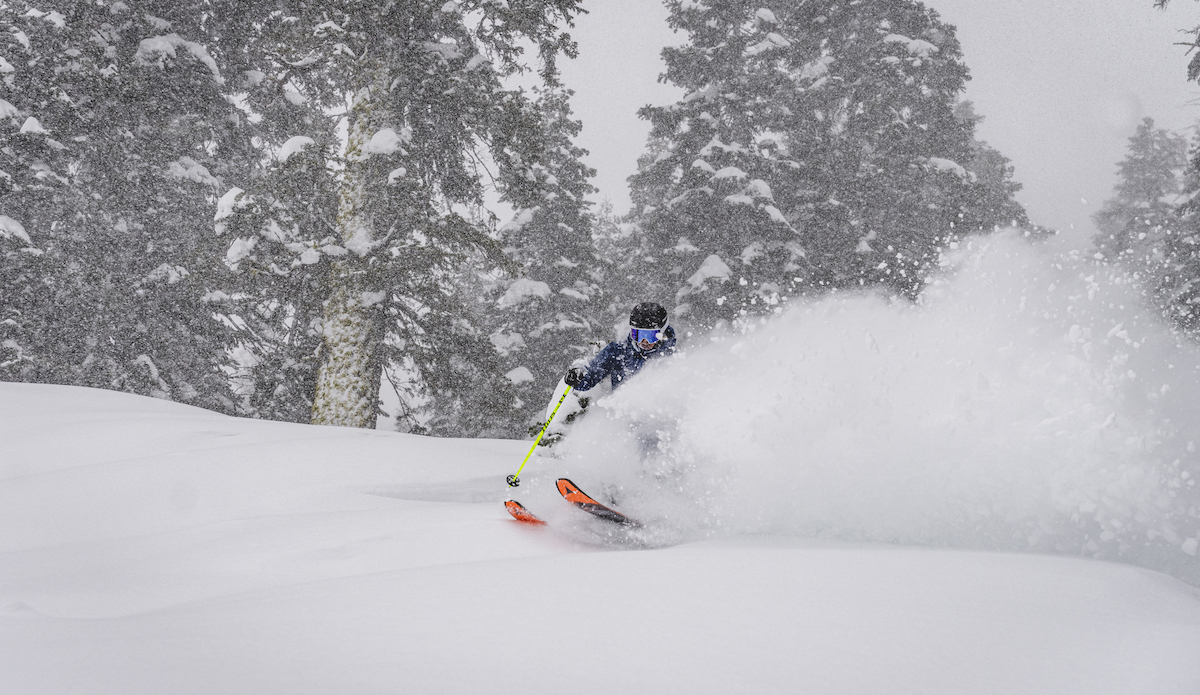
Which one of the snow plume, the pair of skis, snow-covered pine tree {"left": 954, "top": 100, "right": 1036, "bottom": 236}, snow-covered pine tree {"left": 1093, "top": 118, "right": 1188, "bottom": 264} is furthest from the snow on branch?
snow-covered pine tree {"left": 1093, "top": 118, "right": 1188, "bottom": 264}

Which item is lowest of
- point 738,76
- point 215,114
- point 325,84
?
point 215,114

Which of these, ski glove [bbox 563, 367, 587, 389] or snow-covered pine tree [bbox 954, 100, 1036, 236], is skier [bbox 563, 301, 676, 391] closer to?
ski glove [bbox 563, 367, 587, 389]

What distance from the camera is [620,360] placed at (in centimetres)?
609

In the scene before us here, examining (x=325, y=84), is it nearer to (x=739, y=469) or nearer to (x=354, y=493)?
(x=354, y=493)

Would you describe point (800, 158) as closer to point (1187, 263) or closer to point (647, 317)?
point (1187, 263)

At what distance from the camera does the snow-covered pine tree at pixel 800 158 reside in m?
16.6

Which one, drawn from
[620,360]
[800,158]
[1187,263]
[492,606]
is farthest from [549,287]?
[492,606]

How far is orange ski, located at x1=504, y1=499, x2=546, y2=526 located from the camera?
434cm

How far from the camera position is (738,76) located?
1727 cm

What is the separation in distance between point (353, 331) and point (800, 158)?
14293 mm

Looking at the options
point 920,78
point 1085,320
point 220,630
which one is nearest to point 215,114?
point 220,630

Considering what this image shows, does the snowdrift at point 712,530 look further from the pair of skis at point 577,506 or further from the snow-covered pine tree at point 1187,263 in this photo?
the snow-covered pine tree at point 1187,263

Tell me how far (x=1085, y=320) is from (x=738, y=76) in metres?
14.0

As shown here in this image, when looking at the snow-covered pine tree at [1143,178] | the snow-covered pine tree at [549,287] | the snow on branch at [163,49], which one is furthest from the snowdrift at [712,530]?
the snow-covered pine tree at [1143,178]
